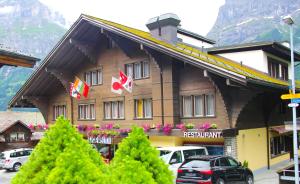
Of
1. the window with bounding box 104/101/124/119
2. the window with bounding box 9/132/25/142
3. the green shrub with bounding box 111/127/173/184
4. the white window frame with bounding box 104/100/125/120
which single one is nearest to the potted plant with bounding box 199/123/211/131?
the white window frame with bounding box 104/100/125/120

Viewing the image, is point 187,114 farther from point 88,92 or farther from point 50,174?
point 50,174

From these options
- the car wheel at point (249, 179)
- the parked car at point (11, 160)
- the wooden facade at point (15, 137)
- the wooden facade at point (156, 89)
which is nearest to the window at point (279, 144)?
the wooden facade at point (156, 89)

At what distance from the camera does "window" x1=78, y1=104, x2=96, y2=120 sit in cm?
3196

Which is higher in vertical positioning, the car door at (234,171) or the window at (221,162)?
the window at (221,162)

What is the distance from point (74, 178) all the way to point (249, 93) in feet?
62.3

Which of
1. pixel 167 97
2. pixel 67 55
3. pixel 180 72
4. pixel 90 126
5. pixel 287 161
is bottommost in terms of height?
pixel 287 161

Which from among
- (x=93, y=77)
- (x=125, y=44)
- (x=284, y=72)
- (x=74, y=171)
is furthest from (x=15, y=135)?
(x=74, y=171)

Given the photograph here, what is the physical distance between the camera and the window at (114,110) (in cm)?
2945

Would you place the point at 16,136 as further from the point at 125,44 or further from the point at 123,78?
the point at 123,78

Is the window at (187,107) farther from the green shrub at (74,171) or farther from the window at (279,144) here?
the green shrub at (74,171)

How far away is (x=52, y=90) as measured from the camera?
35156mm

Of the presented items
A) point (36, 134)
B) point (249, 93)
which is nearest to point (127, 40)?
point (249, 93)

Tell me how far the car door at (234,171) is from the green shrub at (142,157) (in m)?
11.5

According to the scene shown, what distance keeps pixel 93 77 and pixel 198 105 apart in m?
10.6
